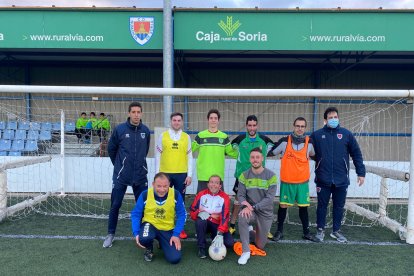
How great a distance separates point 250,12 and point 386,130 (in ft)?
17.4

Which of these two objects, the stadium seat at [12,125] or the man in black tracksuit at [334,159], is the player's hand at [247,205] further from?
the stadium seat at [12,125]

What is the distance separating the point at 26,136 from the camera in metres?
8.47

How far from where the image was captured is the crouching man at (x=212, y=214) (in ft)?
11.7

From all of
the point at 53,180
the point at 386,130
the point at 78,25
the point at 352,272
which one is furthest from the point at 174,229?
the point at 386,130

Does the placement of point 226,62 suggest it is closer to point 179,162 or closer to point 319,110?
point 319,110

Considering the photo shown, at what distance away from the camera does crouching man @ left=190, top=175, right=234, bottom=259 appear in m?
3.57

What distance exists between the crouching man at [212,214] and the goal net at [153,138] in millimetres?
1212

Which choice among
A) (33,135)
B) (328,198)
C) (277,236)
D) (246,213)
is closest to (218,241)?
(246,213)

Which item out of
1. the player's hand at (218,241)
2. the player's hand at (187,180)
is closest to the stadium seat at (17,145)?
the player's hand at (187,180)

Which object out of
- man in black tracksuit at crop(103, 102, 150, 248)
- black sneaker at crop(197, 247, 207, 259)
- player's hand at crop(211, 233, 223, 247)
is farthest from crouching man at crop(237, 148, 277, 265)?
man in black tracksuit at crop(103, 102, 150, 248)

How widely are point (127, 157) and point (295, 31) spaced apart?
5.87 metres

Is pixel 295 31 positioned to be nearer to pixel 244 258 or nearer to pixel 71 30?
pixel 71 30

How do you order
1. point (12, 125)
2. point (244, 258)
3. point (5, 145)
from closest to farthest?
point (244, 258) → point (5, 145) → point (12, 125)

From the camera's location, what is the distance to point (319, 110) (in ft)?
32.6
